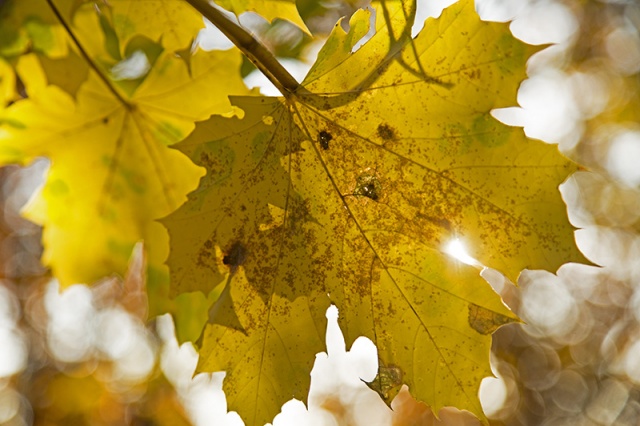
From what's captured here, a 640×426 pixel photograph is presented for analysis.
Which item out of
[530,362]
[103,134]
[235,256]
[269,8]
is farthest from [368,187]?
[530,362]

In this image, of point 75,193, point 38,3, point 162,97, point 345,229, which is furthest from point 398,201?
point 38,3

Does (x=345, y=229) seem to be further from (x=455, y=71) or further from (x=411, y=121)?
(x=455, y=71)

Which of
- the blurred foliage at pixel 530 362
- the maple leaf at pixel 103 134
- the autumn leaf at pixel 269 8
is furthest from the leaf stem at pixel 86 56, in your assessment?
the blurred foliage at pixel 530 362

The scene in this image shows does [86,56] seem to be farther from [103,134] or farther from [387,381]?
[387,381]

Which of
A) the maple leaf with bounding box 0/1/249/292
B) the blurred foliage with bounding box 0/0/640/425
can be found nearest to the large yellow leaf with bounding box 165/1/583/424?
the maple leaf with bounding box 0/1/249/292

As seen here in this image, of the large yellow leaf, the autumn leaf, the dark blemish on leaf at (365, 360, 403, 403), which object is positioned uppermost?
A: the autumn leaf

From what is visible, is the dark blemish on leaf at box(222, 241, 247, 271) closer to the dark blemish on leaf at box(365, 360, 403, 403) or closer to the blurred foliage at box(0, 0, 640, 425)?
the dark blemish on leaf at box(365, 360, 403, 403)
